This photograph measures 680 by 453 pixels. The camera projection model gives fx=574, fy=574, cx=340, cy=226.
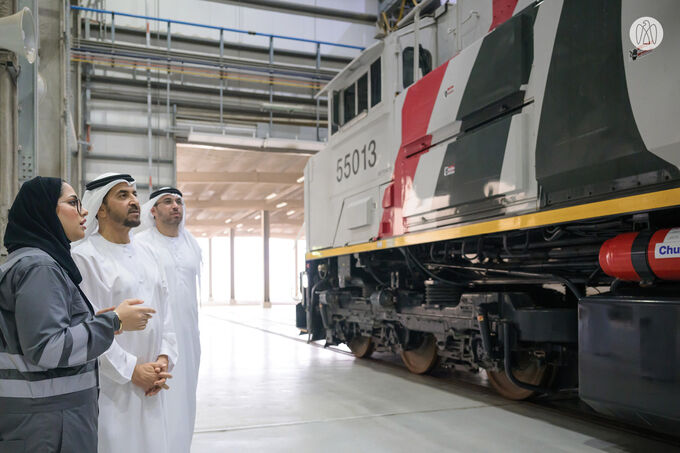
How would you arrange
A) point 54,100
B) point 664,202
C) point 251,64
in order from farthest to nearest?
1. point 251,64
2. point 54,100
3. point 664,202

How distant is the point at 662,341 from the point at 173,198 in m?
2.93

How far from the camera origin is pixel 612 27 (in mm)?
3328

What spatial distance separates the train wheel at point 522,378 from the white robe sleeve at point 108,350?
3.43 meters

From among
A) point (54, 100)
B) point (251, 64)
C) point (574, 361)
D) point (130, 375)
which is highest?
point (251, 64)

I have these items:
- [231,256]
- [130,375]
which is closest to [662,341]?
[130,375]

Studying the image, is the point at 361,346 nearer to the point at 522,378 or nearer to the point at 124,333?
the point at 522,378

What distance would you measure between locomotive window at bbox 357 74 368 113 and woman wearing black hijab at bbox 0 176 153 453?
5459 millimetres

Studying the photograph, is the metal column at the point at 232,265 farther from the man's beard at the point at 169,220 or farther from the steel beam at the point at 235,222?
the man's beard at the point at 169,220

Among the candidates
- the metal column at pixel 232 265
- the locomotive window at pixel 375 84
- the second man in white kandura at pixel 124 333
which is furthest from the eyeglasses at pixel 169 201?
the metal column at pixel 232 265

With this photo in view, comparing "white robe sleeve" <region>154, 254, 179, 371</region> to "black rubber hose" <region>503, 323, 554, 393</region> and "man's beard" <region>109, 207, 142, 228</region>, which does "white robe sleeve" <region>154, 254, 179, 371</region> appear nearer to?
"man's beard" <region>109, 207, 142, 228</region>

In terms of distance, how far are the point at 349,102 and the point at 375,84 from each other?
0.89 m

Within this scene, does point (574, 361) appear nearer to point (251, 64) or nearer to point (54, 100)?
point (54, 100)

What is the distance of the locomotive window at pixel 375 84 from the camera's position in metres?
6.61

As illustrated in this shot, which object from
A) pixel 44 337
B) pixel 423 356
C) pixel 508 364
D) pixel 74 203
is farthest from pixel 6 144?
pixel 423 356
